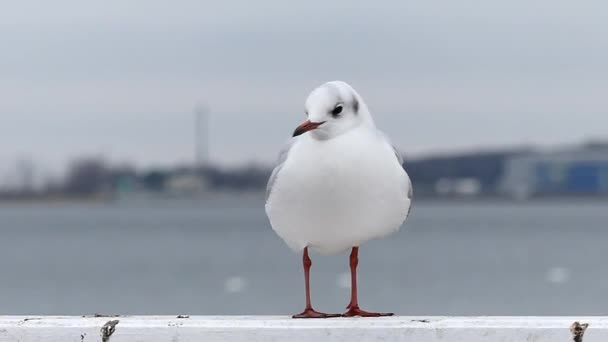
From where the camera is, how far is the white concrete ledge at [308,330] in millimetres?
4047

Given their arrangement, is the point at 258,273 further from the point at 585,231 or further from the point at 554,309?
the point at 585,231

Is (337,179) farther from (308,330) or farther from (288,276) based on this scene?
(288,276)

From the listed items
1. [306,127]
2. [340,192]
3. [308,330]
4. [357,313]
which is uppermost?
[306,127]

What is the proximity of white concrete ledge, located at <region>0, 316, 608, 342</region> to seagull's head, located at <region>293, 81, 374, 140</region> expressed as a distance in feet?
2.21

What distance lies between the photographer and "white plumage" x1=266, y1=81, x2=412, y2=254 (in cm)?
451

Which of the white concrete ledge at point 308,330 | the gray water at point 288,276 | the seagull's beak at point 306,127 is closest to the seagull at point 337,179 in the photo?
the seagull's beak at point 306,127

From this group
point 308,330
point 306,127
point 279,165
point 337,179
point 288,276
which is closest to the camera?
point 308,330

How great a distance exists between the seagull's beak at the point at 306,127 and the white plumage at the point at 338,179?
2cm

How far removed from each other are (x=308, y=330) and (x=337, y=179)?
1.99ft

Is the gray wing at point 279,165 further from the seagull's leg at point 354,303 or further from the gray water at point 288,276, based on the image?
the gray water at point 288,276

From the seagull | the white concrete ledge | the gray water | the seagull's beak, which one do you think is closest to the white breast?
the seagull

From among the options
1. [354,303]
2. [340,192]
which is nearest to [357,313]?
[354,303]

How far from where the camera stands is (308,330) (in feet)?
13.5

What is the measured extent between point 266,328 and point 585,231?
122 metres
